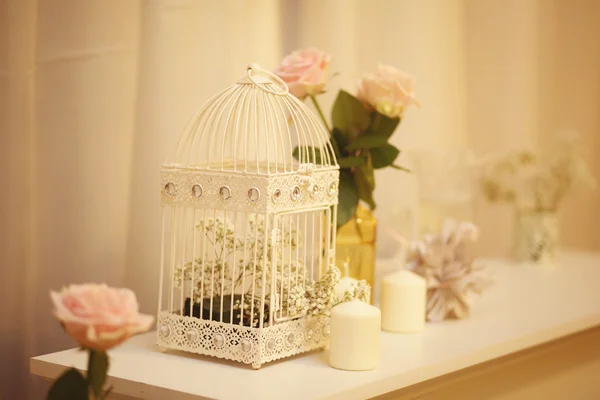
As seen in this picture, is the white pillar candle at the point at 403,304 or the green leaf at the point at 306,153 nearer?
the green leaf at the point at 306,153

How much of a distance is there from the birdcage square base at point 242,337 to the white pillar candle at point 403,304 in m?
0.20

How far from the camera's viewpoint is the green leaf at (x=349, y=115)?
4.72 feet

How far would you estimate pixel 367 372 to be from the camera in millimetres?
1140

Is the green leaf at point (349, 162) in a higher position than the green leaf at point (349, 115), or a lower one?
lower

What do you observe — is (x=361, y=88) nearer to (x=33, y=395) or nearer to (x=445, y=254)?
(x=445, y=254)

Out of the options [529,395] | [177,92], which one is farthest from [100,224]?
[529,395]

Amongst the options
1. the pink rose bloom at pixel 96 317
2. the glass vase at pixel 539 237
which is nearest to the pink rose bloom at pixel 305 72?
the pink rose bloom at pixel 96 317

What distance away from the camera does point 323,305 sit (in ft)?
3.94

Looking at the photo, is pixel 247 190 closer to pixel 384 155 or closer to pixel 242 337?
Result: pixel 242 337

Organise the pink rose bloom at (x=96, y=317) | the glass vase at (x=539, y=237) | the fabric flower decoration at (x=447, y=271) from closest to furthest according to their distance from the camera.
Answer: the pink rose bloom at (x=96, y=317) < the fabric flower decoration at (x=447, y=271) < the glass vase at (x=539, y=237)

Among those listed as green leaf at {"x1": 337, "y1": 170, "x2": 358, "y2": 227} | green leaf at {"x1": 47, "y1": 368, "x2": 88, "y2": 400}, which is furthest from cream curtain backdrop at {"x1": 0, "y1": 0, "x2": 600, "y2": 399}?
green leaf at {"x1": 47, "y1": 368, "x2": 88, "y2": 400}

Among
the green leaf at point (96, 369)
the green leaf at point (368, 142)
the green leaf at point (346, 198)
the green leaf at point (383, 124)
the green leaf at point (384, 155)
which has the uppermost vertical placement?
the green leaf at point (383, 124)

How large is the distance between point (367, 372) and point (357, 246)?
0.33 m

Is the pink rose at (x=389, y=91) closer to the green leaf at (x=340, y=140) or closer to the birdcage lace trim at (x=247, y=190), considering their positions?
the green leaf at (x=340, y=140)
